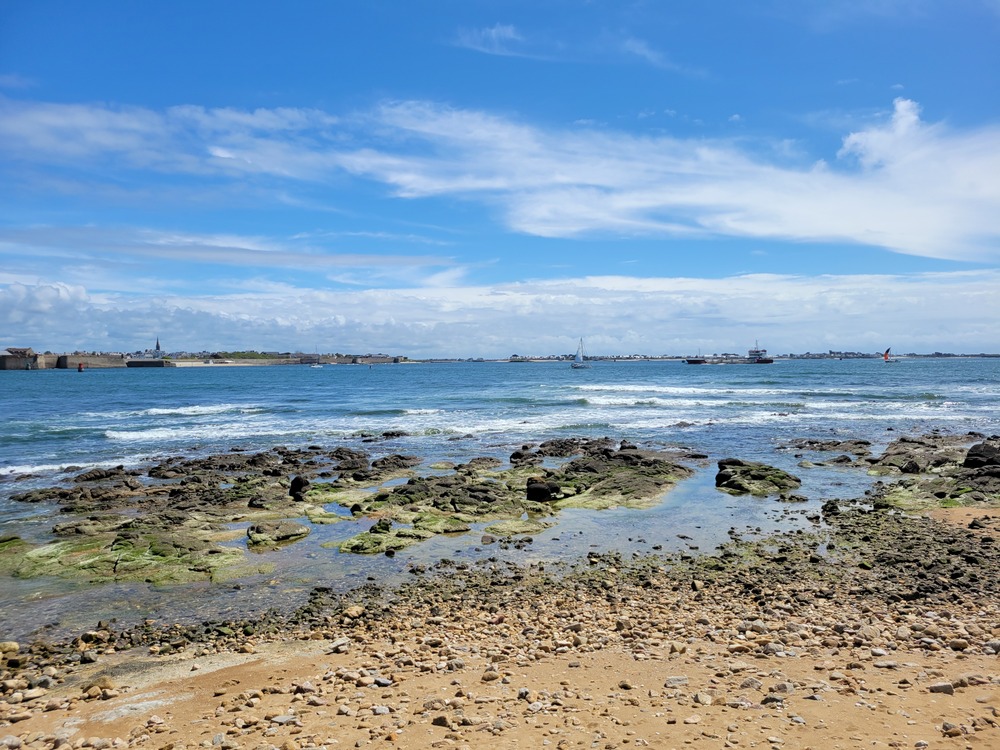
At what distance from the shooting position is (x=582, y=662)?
7.75 m

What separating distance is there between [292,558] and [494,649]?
21.0 feet

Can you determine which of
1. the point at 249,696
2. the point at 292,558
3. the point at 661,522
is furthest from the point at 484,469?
the point at 249,696

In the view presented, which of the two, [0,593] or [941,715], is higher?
[941,715]

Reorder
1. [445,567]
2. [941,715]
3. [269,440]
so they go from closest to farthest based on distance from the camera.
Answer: [941,715] < [445,567] < [269,440]

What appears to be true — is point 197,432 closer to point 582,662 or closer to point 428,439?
point 428,439

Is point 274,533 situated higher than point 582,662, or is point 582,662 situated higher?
point 582,662

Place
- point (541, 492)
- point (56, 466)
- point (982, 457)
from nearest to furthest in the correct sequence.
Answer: point (541, 492), point (982, 457), point (56, 466)

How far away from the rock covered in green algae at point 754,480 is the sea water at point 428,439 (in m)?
0.53

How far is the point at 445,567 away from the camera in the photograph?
39.8ft

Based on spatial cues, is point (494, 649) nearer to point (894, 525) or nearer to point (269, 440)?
point (894, 525)

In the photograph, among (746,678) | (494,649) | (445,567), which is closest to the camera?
(746,678)

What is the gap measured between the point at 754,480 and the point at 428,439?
57.0 feet

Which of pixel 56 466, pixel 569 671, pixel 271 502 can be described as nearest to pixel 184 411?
pixel 56 466

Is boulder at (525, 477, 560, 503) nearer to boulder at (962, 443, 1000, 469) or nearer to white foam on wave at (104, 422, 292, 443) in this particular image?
boulder at (962, 443, 1000, 469)
